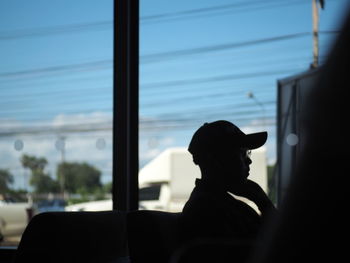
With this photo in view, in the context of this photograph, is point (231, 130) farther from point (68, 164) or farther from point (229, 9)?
point (68, 164)

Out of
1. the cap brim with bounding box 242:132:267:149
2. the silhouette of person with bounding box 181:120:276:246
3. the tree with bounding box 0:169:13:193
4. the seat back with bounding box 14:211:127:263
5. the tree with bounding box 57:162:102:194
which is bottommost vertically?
the tree with bounding box 57:162:102:194

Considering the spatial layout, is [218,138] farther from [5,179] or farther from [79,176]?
[79,176]

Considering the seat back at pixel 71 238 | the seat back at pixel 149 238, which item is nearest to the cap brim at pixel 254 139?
the seat back at pixel 149 238

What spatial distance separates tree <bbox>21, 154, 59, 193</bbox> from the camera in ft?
56.5

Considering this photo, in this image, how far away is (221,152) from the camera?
69.0 inches

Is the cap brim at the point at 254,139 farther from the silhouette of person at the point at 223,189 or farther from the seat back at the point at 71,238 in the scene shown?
the seat back at the point at 71,238

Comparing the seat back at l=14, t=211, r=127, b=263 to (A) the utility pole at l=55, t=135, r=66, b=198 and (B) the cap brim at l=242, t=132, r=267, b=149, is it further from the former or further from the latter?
(A) the utility pole at l=55, t=135, r=66, b=198

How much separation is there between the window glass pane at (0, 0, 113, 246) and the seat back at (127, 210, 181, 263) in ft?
2.11

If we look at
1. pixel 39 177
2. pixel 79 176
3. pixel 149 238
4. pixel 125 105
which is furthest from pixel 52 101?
pixel 79 176

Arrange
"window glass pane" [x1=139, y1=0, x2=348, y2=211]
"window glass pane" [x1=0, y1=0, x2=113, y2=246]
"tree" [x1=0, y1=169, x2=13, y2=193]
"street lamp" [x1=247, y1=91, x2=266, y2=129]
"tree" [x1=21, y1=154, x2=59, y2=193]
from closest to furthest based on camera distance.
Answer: "window glass pane" [x1=0, y1=0, x2=113, y2=246], "window glass pane" [x1=139, y1=0, x2=348, y2=211], "street lamp" [x1=247, y1=91, x2=266, y2=129], "tree" [x1=0, y1=169, x2=13, y2=193], "tree" [x1=21, y1=154, x2=59, y2=193]

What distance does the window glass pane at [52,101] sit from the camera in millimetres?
4201

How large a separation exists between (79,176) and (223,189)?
2305 cm

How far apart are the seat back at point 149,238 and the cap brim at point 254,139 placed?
411 millimetres

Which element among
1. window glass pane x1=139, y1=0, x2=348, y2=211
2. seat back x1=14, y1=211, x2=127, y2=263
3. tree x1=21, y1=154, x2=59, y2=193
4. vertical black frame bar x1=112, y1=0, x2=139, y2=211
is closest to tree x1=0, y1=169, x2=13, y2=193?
tree x1=21, y1=154, x2=59, y2=193
